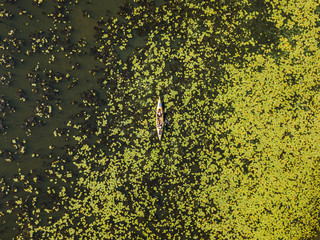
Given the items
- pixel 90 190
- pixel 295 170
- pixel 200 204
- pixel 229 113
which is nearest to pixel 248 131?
pixel 229 113

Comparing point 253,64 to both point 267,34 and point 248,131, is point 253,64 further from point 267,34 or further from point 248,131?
point 248,131

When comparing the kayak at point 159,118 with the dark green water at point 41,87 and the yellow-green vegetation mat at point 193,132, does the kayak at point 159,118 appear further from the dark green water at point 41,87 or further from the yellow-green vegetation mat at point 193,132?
the dark green water at point 41,87

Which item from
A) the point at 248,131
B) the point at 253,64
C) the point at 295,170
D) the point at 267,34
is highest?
the point at 267,34

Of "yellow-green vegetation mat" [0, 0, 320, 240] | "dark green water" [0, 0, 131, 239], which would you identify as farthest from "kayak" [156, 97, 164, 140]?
"dark green water" [0, 0, 131, 239]

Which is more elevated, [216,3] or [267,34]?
[216,3]

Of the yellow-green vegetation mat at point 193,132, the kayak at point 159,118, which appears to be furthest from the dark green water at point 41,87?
the kayak at point 159,118

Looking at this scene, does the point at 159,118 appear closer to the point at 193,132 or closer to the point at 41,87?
the point at 193,132

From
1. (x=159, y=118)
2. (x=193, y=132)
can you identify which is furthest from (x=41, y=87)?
(x=193, y=132)

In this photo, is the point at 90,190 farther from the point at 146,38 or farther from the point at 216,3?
the point at 216,3
